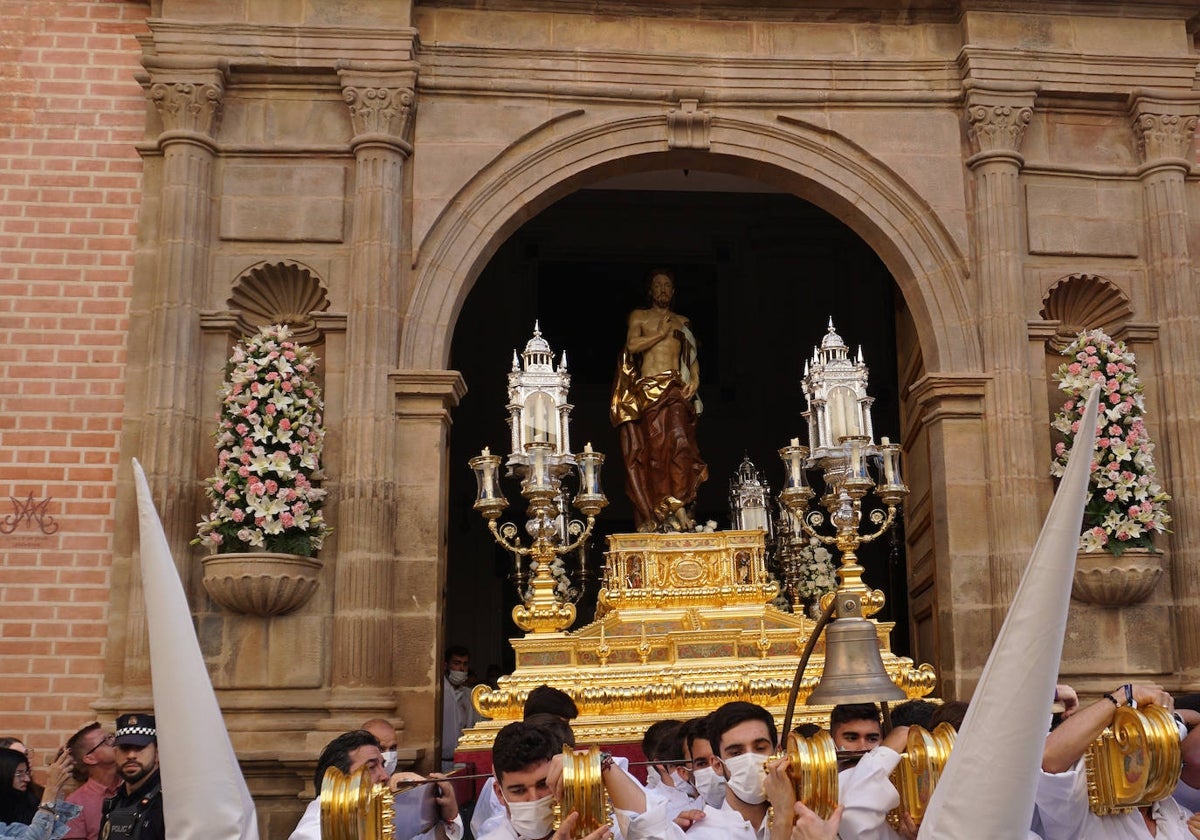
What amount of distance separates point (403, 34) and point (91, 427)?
3.81 metres

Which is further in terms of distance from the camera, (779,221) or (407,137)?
(779,221)

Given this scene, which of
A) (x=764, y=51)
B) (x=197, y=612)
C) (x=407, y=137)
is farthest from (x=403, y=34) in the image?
(x=197, y=612)

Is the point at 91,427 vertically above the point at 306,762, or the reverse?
the point at 91,427

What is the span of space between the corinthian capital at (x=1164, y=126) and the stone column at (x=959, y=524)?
2.49 metres

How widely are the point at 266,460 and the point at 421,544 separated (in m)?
1.28

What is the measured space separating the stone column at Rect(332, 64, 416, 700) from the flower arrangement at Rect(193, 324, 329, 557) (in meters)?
0.28

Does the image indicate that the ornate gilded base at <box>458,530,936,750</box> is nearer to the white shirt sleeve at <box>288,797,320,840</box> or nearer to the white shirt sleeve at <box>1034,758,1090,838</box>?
the white shirt sleeve at <box>288,797,320,840</box>

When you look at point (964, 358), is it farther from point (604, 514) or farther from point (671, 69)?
point (604, 514)

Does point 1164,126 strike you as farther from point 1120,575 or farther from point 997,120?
point 1120,575

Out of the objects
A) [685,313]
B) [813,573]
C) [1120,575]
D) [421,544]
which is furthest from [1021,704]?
[685,313]

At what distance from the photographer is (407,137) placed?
1152 cm

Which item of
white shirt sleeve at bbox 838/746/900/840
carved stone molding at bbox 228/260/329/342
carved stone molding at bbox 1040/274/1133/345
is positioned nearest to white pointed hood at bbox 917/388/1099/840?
white shirt sleeve at bbox 838/746/900/840

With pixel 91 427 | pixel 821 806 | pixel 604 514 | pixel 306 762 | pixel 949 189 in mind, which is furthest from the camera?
pixel 604 514

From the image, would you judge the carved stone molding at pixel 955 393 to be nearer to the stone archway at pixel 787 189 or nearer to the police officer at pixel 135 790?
the stone archway at pixel 787 189
